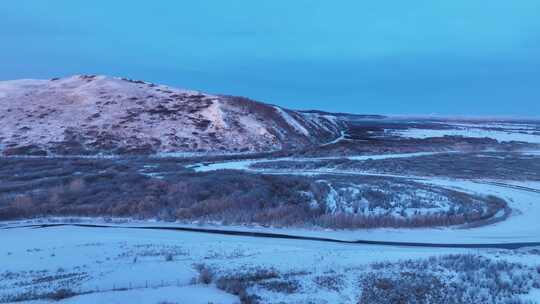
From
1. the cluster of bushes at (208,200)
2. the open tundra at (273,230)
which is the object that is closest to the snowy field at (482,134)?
the open tundra at (273,230)

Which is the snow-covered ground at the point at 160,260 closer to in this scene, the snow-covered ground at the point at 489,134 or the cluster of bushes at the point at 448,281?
the cluster of bushes at the point at 448,281

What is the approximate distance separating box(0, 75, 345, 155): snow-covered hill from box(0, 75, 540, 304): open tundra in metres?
4.00

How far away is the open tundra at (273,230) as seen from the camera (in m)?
11.7

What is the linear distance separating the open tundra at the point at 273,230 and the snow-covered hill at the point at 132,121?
400 cm

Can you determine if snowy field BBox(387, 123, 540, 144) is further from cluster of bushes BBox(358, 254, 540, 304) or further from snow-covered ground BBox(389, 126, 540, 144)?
cluster of bushes BBox(358, 254, 540, 304)

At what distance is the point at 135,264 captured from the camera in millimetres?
13719

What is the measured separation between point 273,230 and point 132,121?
48.3m

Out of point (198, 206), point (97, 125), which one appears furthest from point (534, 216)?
point (97, 125)

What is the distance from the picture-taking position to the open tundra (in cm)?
1167

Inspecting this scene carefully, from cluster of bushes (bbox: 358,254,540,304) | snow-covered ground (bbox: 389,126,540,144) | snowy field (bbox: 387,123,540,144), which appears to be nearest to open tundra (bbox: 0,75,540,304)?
cluster of bushes (bbox: 358,254,540,304)

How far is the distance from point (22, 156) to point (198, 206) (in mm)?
33009

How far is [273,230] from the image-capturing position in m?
19.8

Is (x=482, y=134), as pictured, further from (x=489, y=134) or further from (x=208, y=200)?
(x=208, y=200)

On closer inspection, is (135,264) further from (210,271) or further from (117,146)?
(117,146)
